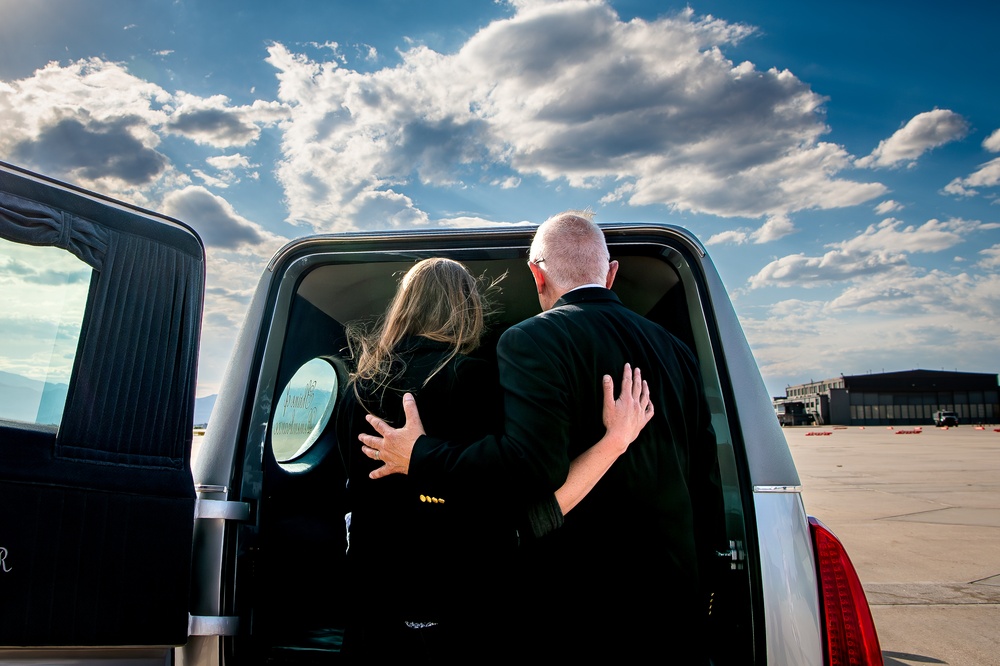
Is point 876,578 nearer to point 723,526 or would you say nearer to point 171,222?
point 723,526

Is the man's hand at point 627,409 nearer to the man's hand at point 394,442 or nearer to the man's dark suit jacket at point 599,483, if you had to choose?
the man's dark suit jacket at point 599,483

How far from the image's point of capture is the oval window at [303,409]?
11.1 feet

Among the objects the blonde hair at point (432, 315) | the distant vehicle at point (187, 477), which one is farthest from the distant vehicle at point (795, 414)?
the blonde hair at point (432, 315)

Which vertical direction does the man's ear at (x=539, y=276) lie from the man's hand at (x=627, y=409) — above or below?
above

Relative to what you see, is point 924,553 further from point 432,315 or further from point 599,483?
point 432,315

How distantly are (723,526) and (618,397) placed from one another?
80cm

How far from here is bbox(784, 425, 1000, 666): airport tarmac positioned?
462cm

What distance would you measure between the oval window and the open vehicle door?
1618mm

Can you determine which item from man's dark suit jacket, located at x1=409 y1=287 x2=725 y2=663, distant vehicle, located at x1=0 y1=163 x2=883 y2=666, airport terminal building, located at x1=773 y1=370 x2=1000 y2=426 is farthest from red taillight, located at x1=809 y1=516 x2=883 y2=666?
airport terminal building, located at x1=773 y1=370 x2=1000 y2=426

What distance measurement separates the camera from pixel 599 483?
1.97 m

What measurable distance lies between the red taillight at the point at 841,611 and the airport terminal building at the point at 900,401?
80080 mm

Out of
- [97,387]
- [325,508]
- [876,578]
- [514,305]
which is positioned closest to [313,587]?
[325,508]

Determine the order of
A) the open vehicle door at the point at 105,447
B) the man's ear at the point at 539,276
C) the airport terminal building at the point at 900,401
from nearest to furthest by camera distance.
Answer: the open vehicle door at the point at 105,447, the man's ear at the point at 539,276, the airport terminal building at the point at 900,401

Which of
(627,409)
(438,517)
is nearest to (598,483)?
(627,409)
